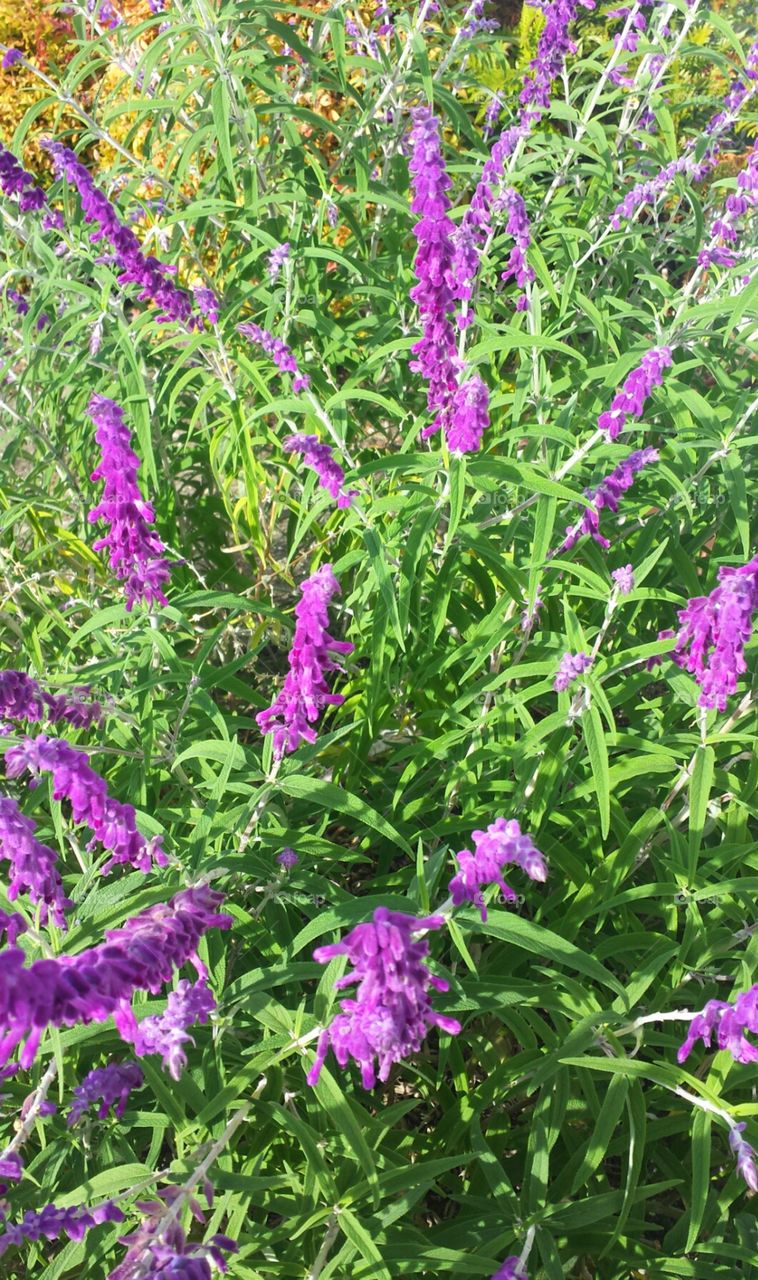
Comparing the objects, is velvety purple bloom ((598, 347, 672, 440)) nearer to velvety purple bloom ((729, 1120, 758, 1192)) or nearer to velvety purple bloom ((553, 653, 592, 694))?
velvety purple bloom ((553, 653, 592, 694))

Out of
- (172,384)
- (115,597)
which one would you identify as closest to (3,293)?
(172,384)

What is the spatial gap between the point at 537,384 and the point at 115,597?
2.05 metres

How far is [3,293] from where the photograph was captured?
5578mm

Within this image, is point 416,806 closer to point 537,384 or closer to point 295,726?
point 295,726

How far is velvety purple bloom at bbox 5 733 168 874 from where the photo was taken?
7.30ft

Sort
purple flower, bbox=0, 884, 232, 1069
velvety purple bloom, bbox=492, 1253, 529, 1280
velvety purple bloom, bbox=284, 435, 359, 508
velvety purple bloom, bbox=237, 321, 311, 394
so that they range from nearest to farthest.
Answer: purple flower, bbox=0, 884, 232, 1069 → velvety purple bloom, bbox=492, 1253, 529, 1280 → velvety purple bloom, bbox=284, 435, 359, 508 → velvety purple bloom, bbox=237, 321, 311, 394

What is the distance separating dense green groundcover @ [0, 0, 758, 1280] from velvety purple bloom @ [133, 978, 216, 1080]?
216 mm

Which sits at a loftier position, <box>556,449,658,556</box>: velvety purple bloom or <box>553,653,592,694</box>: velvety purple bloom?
<box>556,449,658,556</box>: velvety purple bloom

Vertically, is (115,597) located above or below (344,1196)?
above

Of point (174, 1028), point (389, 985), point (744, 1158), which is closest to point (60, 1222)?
point (174, 1028)

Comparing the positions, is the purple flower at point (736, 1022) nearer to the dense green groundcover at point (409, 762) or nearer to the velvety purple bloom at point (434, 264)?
the dense green groundcover at point (409, 762)

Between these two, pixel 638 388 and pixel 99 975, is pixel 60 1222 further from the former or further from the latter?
pixel 638 388

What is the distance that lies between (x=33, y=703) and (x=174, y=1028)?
0.97 metres

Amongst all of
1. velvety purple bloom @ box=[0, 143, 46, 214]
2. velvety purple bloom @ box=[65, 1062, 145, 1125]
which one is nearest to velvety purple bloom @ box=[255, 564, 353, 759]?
velvety purple bloom @ box=[65, 1062, 145, 1125]
